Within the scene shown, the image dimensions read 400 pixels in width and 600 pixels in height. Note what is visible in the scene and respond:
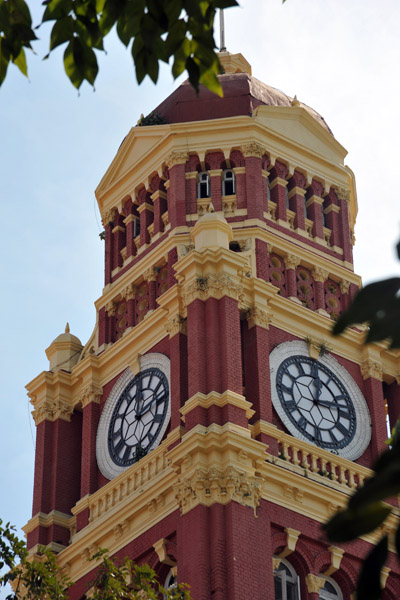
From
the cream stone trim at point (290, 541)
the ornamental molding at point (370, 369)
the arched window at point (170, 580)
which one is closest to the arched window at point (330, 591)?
the cream stone trim at point (290, 541)

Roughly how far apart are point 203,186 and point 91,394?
616 cm

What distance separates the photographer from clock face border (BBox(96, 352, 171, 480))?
104 ft

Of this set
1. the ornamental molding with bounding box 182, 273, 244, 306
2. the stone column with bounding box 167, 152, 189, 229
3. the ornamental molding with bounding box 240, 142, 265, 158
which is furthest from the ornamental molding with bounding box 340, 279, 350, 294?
the ornamental molding with bounding box 182, 273, 244, 306

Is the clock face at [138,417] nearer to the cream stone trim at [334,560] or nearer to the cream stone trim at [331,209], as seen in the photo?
the cream stone trim at [334,560]

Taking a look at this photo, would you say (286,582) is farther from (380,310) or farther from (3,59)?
(380,310)

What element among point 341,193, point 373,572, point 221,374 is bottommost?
point 373,572

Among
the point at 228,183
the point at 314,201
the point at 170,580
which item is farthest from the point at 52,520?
the point at 314,201

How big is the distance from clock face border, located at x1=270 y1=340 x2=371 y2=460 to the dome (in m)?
7.29

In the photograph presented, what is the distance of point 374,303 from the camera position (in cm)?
725

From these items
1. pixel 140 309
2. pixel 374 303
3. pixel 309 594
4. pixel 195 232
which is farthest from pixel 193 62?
pixel 140 309

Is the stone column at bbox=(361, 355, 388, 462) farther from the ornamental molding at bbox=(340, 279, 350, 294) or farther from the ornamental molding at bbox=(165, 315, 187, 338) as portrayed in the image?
the ornamental molding at bbox=(165, 315, 187, 338)

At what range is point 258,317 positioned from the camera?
31.9 metres

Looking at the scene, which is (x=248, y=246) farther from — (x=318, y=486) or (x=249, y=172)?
(x=318, y=486)

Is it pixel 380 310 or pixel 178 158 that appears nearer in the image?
pixel 380 310
